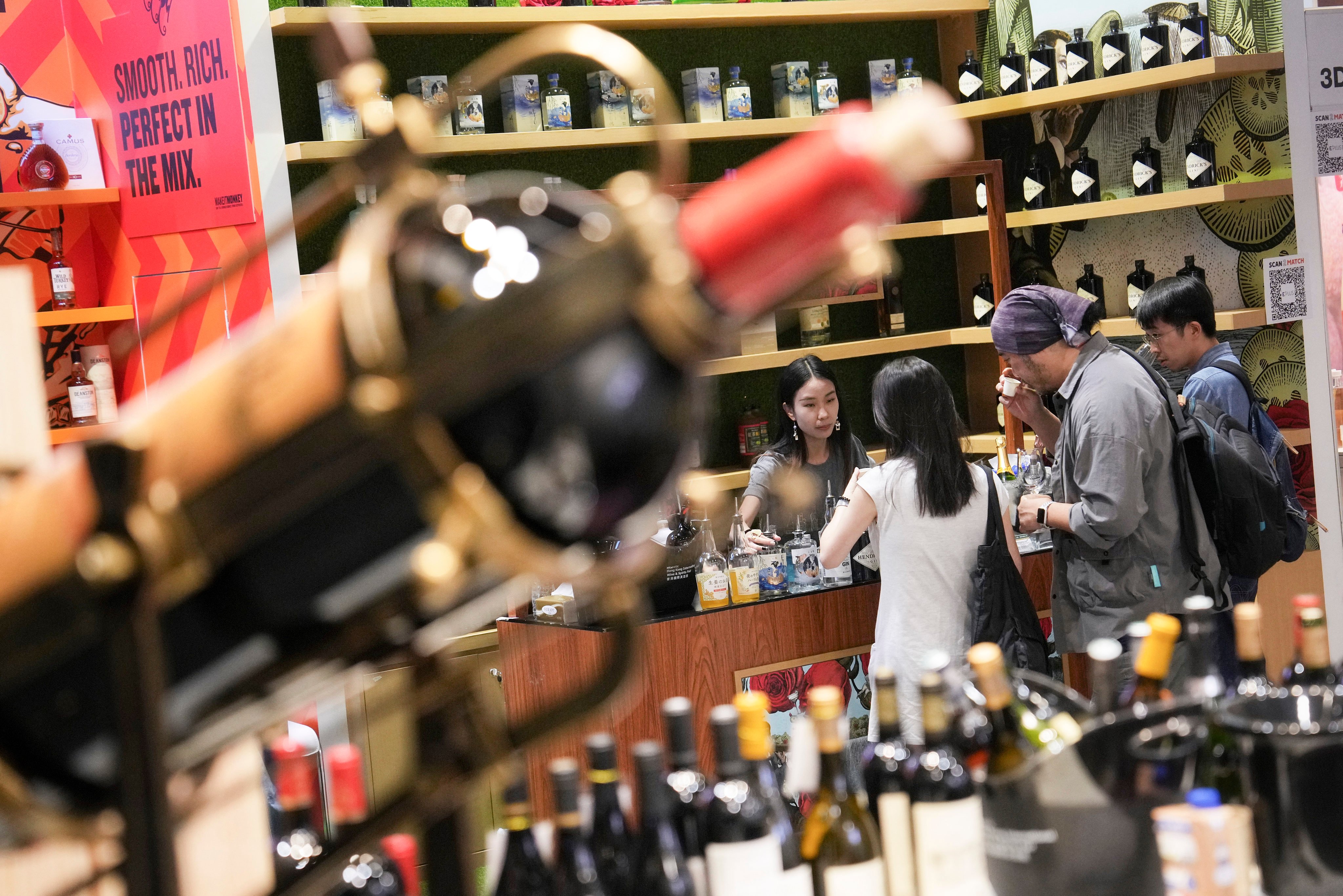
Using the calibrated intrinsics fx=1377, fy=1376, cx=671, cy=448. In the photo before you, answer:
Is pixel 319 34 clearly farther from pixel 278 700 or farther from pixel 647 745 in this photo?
pixel 647 745

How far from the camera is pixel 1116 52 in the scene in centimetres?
527

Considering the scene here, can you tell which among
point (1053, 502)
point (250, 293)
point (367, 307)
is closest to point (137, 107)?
point (250, 293)

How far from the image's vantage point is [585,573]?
0.62 meters

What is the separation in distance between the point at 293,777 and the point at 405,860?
128mm

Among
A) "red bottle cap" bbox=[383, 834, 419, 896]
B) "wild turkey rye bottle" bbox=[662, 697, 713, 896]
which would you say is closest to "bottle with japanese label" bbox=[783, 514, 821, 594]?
"wild turkey rye bottle" bbox=[662, 697, 713, 896]

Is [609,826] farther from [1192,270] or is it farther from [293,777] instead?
[1192,270]

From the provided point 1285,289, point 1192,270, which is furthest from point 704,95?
point 1285,289

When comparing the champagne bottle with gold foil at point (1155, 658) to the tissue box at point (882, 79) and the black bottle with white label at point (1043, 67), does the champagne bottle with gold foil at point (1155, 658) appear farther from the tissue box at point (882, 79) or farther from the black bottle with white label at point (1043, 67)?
the tissue box at point (882, 79)

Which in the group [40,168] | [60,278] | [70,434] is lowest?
[70,434]

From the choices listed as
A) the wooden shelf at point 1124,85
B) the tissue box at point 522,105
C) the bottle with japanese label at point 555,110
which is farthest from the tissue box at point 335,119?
the wooden shelf at point 1124,85

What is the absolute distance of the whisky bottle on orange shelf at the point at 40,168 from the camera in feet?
15.5

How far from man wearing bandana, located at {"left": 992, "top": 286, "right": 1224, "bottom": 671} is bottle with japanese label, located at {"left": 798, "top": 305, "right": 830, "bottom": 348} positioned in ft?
6.37

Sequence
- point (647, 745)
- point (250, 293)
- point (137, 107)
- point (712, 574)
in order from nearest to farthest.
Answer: point (647, 745), point (712, 574), point (250, 293), point (137, 107)

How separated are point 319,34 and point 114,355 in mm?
248
